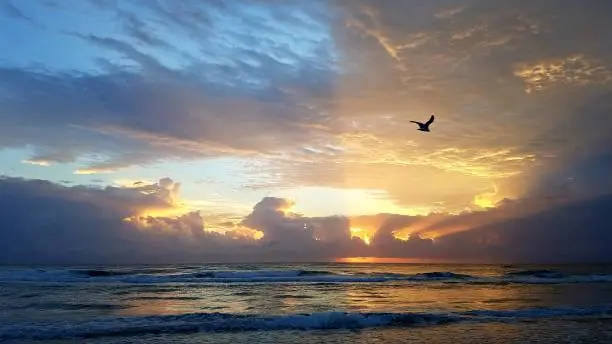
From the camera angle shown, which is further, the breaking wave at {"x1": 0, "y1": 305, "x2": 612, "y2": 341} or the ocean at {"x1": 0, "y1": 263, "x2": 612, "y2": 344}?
the breaking wave at {"x1": 0, "y1": 305, "x2": 612, "y2": 341}

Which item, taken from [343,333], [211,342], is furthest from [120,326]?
[343,333]

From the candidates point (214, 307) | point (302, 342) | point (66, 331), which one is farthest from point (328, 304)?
point (66, 331)

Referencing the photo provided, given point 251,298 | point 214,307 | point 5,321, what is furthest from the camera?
point 251,298

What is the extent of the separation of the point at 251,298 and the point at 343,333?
46.0 ft

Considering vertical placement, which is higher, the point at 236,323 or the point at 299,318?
the point at 299,318

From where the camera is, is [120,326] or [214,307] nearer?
[120,326]

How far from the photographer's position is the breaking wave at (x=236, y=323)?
1762cm

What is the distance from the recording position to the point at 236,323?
19797 mm

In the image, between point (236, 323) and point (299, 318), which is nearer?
point (236, 323)

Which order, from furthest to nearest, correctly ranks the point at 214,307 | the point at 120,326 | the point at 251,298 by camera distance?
the point at 251,298 < the point at 214,307 < the point at 120,326

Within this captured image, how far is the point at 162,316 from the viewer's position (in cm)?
2158

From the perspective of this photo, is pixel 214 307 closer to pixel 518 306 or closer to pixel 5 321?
pixel 5 321

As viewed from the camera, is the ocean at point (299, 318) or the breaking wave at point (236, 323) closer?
the ocean at point (299, 318)

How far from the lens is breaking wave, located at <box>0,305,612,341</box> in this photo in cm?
1762
